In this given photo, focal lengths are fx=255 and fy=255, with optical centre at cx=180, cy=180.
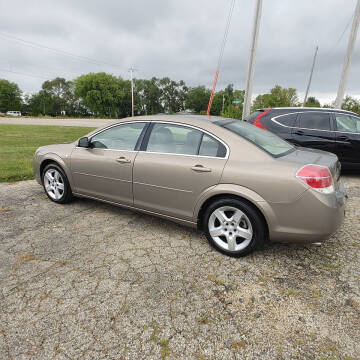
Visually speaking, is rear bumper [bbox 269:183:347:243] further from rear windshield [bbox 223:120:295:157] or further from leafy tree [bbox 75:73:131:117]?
leafy tree [bbox 75:73:131:117]

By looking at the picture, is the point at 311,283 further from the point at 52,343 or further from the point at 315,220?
the point at 52,343

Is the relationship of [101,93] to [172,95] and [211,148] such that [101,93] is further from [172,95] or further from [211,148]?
[211,148]

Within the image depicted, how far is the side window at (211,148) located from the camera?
2695 millimetres

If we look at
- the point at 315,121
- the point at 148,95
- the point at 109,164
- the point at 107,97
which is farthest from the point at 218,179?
the point at 148,95

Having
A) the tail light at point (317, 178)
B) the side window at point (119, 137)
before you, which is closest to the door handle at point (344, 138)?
the tail light at point (317, 178)

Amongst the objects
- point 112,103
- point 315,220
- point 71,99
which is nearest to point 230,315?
point 315,220

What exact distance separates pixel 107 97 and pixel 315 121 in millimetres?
71874

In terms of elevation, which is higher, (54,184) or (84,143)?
(84,143)

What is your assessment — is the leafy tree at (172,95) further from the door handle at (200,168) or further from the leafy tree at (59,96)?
the door handle at (200,168)

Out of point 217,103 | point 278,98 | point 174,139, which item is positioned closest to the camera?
point 174,139

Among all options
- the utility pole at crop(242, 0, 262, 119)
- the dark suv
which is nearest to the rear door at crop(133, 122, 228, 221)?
the dark suv

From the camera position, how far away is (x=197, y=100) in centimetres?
8369

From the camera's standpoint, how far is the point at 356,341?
1.75 metres

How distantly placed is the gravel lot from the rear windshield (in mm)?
1109
